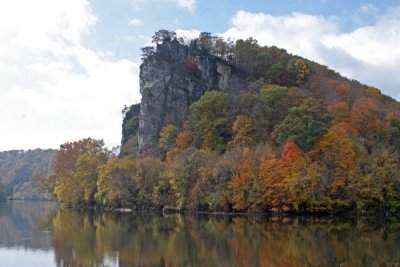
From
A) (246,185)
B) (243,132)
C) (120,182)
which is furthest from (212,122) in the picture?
(246,185)

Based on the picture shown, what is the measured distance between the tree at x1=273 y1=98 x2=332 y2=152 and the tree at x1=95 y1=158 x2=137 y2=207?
26749 mm

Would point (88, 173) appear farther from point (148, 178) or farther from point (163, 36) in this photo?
point (163, 36)

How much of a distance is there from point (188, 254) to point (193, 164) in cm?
4385

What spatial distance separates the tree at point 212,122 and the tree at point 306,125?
734 inches

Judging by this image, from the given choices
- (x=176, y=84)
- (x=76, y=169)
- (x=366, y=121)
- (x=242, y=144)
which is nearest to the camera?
(x=366, y=121)

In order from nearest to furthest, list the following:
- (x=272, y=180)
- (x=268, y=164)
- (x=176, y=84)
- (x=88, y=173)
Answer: (x=272, y=180) < (x=268, y=164) < (x=88, y=173) < (x=176, y=84)

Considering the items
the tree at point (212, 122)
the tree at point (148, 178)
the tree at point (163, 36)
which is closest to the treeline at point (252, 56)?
the tree at point (163, 36)

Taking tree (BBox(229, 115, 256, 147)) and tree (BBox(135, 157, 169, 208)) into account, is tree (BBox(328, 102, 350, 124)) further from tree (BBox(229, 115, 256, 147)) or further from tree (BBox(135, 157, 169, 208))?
tree (BBox(135, 157, 169, 208))

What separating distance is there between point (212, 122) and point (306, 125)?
84.5 ft

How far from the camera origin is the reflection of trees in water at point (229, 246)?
1091 inches

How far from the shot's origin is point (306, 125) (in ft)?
221

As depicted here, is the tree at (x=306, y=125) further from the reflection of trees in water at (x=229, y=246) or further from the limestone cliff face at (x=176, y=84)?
the limestone cliff face at (x=176, y=84)

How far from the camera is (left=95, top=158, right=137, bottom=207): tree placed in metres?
83.7

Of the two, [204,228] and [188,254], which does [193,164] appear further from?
[188,254]
